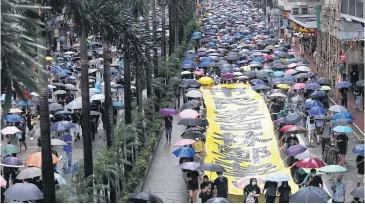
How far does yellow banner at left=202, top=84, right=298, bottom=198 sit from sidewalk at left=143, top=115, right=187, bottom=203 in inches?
42.9

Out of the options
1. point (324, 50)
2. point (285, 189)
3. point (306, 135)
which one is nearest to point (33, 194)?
point (285, 189)

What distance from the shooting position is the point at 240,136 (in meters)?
27.2

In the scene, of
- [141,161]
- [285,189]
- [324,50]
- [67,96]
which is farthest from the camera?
[324,50]

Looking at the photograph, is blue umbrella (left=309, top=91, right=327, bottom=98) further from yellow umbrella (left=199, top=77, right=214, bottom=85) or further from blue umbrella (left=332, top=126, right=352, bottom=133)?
yellow umbrella (left=199, top=77, right=214, bottom=85)

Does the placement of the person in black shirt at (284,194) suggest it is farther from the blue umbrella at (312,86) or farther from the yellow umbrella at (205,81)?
the yellow umbrella at (205,81)

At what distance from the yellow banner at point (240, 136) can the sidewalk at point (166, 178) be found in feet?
3.57

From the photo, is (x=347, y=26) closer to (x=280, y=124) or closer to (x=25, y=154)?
(x=280, y=124)

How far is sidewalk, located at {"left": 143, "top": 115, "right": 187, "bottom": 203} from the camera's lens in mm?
21495

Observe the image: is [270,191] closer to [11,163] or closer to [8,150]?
[11,163]

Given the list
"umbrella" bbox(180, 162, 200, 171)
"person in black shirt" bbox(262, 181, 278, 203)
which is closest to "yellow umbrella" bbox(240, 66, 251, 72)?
"umbrella" bbox(180, 162, 200, 171)

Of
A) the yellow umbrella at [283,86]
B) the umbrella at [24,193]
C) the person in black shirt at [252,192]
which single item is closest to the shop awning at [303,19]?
the yellow umbrella at [283,86]

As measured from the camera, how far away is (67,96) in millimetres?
34375

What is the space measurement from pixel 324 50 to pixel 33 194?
28130mm

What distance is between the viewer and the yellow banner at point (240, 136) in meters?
22.8
